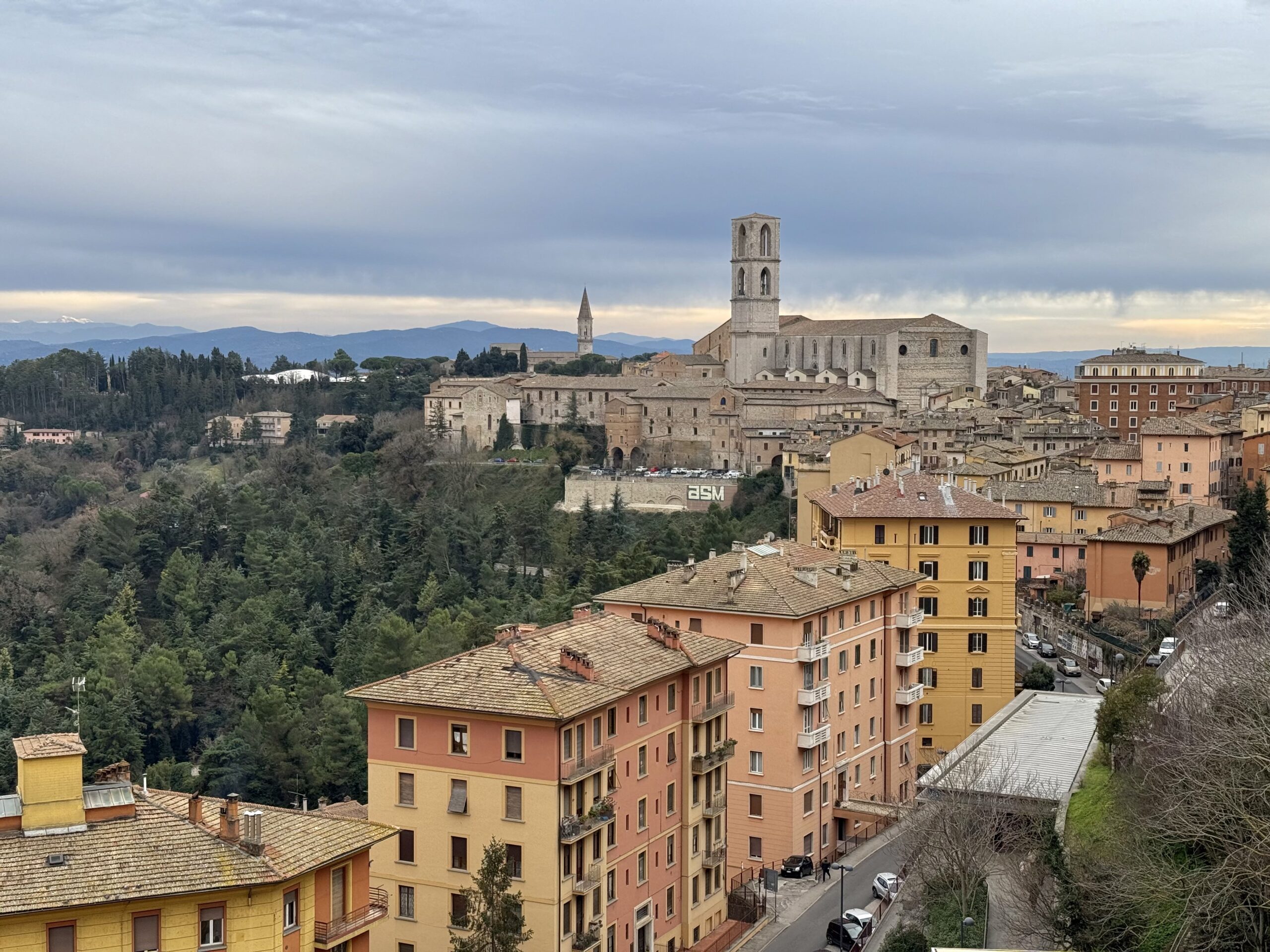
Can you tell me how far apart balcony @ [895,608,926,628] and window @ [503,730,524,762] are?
49.3ft

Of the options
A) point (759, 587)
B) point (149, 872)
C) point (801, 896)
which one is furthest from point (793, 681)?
point (149, 872)

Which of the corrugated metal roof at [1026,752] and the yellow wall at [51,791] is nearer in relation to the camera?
the yellow wall at [51,791]

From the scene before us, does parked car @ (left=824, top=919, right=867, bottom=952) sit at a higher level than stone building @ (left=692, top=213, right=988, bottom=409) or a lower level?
lower

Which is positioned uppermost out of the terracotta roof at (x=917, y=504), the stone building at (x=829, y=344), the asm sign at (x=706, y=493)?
the stone building at (x=829, y=344)

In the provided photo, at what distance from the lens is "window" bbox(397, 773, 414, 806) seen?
2409cm

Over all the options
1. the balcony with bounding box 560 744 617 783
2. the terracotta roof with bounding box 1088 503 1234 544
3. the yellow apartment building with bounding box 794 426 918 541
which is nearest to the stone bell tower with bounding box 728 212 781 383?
the yellow apartment building with bounding box 794 426 918 541

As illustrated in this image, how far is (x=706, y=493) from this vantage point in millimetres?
80375

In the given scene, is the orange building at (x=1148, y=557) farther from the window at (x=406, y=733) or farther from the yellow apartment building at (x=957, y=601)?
the window at (x=406, y=733)

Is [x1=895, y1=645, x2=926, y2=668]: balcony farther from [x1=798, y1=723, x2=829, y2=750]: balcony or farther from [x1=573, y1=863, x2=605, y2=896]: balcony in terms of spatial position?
[x1=573, y1=863, x2=605, y2=896]: balcony

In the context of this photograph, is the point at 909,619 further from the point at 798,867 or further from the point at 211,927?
the point at 211,927

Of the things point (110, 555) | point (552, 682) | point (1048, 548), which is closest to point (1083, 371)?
point (1048, 548)

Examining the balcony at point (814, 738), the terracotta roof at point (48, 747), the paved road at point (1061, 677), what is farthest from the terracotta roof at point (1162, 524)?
the terracotta roof at point (48, 747)

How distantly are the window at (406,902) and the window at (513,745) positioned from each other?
108 inches

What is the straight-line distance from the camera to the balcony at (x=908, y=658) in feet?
118
